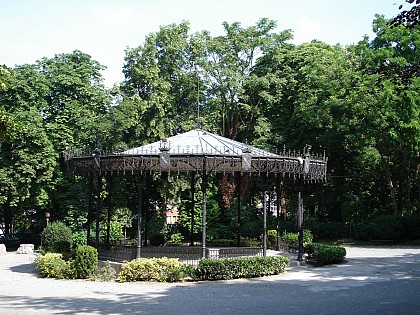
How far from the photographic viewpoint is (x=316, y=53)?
3934cm

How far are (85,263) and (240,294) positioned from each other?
6.80 m

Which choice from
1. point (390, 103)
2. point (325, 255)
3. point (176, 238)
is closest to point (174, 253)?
point (325, 255)

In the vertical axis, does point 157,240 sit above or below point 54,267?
above

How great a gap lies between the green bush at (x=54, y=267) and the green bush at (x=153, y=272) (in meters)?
2.64

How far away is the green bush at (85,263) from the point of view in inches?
752

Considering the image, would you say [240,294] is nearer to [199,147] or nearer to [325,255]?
[199,147]

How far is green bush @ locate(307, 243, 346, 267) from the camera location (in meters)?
22.4

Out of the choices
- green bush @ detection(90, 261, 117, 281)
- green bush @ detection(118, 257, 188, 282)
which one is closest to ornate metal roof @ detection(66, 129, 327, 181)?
green bush @ detection(118, 257, 188, 282)

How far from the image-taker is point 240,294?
51.1ft

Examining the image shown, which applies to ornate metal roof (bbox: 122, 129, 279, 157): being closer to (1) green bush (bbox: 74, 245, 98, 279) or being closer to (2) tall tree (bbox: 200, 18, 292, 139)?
(1) green bush (bbox: 74, 245, 98, 279)

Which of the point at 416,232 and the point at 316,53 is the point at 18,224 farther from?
the point at 416,232

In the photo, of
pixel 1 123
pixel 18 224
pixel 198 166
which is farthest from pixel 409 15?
pixel 18 224

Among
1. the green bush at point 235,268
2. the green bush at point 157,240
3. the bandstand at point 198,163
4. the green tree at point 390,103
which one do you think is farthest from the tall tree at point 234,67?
the green bush at point 235,268

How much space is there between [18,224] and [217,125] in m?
24.6
